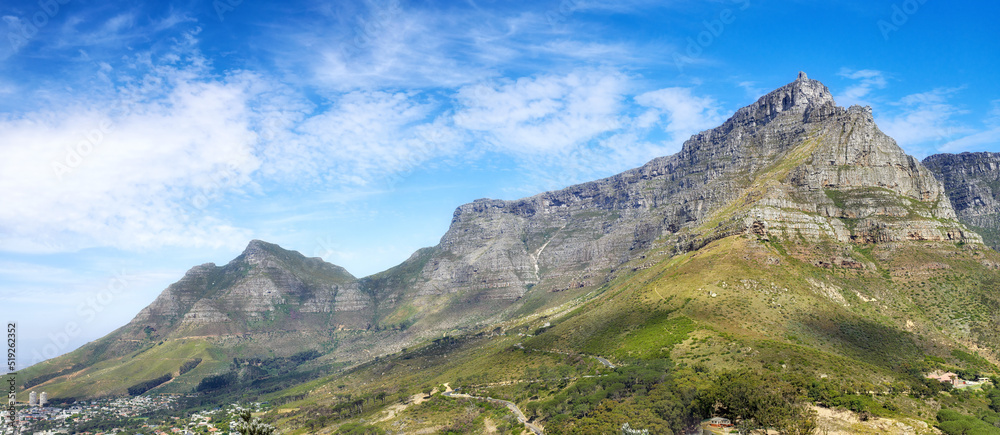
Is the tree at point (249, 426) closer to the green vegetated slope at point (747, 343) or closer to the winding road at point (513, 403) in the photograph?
the green vegetated slope at point (747, 343)

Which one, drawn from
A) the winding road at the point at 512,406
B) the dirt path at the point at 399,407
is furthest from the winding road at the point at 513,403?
the dirt path at the point at 399,407

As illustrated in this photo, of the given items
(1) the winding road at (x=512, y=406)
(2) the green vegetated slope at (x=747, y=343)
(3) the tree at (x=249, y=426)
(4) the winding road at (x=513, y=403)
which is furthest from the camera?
(4) the winding road at (x=513, y=403)

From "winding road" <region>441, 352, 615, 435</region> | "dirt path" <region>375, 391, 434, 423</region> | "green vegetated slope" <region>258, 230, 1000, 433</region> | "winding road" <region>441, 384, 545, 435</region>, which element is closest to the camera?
"green vegetated slope" <region>258, 230, 1000, 433</region>

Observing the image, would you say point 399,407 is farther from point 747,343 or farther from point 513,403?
point 747,343

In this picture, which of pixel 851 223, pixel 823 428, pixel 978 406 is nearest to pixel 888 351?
pixel 978 406

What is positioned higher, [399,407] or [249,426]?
[249,426]

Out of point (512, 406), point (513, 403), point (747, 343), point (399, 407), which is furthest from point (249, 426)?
point (399, 407)

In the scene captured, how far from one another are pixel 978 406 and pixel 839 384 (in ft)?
70.0

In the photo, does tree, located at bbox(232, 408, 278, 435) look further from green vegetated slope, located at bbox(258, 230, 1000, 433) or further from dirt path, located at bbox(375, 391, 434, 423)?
dirt path, located at bbox(375, 391, 434, 423)

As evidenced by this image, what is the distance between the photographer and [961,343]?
420 ft

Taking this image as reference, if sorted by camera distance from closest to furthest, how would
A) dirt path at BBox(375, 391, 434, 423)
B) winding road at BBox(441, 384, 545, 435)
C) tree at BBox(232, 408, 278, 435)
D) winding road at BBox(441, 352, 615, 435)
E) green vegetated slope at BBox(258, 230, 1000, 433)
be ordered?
tree at BBox(232, 408, 278, 435) → green vegetated slope at BBox(258, 230, 1000, 433) → winding road at BBox(441, 384, 545, 435) → winding road at BBox(441, 352, 615, 435) → dirt path at BBox(375, 391, 434, 423)

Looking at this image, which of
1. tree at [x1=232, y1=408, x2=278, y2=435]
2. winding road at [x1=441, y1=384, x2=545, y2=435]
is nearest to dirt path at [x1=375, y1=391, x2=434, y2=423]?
→ winding road at [x1=441, y1=384, x2=545, y2=435]

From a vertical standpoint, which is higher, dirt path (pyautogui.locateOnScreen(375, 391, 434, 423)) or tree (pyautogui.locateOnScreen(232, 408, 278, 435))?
tree (pyautogui.locateOnScreen(232, 408, 278, 435))

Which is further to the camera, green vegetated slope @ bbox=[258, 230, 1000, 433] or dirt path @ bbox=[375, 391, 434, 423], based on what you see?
dirt path @ bbox=[375, 391, 434, 423]
